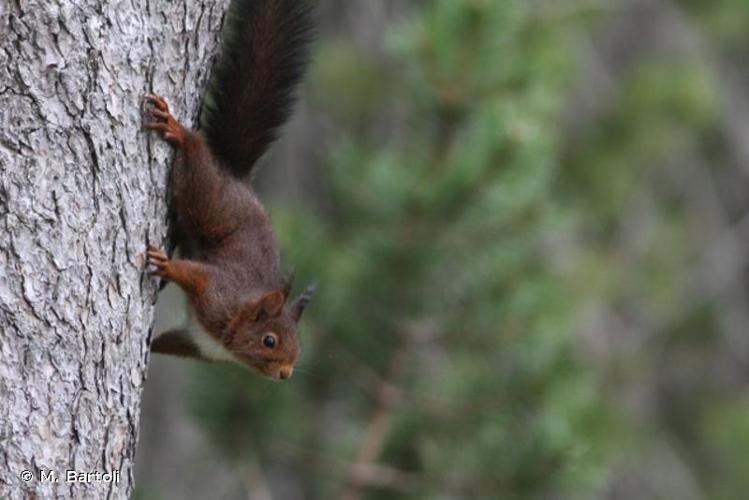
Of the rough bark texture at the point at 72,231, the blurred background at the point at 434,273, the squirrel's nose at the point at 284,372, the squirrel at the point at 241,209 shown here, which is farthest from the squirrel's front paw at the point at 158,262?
the blurred background at the point at 434,273

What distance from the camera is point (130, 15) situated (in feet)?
8.43

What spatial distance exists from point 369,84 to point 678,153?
209cm

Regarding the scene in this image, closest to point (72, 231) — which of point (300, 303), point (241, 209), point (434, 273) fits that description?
point (241, 209)

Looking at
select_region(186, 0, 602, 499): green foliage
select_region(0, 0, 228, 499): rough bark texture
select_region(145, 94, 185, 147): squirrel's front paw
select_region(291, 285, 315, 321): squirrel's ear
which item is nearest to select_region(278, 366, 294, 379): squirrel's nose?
select_region(291, 285, 315, 321): squirrel's ear

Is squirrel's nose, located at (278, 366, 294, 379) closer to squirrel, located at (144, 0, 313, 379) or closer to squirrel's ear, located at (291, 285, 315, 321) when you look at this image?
squirrel, located at (144, 0, 313, 379)

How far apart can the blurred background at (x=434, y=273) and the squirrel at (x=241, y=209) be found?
0.45 metres

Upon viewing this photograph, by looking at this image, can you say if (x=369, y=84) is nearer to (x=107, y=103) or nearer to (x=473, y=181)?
(x=473, y=181)

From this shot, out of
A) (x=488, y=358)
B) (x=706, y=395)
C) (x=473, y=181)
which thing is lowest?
(x=706, y=395)

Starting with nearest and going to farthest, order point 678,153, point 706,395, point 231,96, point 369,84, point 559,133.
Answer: point 231,96 → point 369,84 → point 559,133 → point 678,153 → point 706,395

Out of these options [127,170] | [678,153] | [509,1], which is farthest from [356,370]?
[678,153]

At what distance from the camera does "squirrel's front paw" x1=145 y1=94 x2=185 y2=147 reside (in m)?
2.62

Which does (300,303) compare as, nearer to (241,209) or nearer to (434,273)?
(241,209)

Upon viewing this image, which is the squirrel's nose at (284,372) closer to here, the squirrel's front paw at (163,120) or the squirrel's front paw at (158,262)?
the squirrel's front paw at (158,262)

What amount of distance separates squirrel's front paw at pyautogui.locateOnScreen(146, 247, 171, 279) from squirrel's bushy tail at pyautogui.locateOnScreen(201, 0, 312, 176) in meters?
0.36
